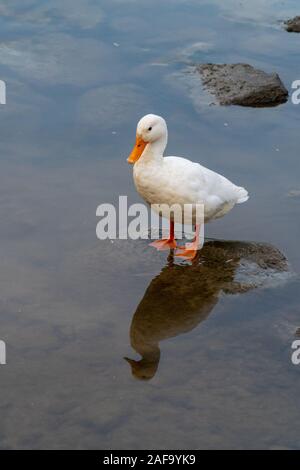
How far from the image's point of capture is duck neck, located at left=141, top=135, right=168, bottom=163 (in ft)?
22.9

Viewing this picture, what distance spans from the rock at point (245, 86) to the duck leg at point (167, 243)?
326 cm

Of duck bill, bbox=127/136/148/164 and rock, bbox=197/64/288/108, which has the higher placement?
rock, bbox=197/64/288/108

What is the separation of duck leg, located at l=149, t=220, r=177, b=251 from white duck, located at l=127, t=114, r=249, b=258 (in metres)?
0.14

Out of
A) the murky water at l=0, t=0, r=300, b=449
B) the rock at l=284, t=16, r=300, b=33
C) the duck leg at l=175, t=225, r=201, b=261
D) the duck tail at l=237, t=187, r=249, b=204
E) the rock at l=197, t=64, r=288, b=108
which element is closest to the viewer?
the murky water at l=0, t=0, r=300, b=449

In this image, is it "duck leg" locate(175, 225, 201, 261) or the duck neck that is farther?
"duck leg" locate(175, 225, 201, 261)

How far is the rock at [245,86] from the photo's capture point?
10.3 metres

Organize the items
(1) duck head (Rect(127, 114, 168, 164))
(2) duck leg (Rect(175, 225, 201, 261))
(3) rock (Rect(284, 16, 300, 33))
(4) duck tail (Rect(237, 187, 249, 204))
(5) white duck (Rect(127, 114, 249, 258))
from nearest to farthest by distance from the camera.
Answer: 1. (5) white duck (Rect(127, 114, 249, 258))
2. (1) duck head (Rect(127, 114, 168, 164))
3. (2) duck leg (Rect(175, 225, 201, 261))
4. (4) duck tail (Rect(237, 187, 249, 204))
5. (3) rock (Rect(284, 16, 300, 33))

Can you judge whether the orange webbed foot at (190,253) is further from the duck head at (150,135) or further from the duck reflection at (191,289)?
the duck head at (150,135)

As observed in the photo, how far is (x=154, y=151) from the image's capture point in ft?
23.0

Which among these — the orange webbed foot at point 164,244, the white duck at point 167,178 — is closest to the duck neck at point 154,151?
the white duck at point 167,178

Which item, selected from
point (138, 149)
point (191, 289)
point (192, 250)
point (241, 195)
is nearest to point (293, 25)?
point (241, 195)

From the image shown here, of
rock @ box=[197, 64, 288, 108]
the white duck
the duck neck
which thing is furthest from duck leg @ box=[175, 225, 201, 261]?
rock @ box=[197, 64, 288, 108]

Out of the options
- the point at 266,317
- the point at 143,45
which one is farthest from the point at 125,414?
the point at 143,45

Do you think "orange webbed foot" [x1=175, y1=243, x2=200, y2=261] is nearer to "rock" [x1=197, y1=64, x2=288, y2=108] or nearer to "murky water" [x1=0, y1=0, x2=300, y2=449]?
"murky water" [x1=0, y1=0, x2=300, y2=449]
